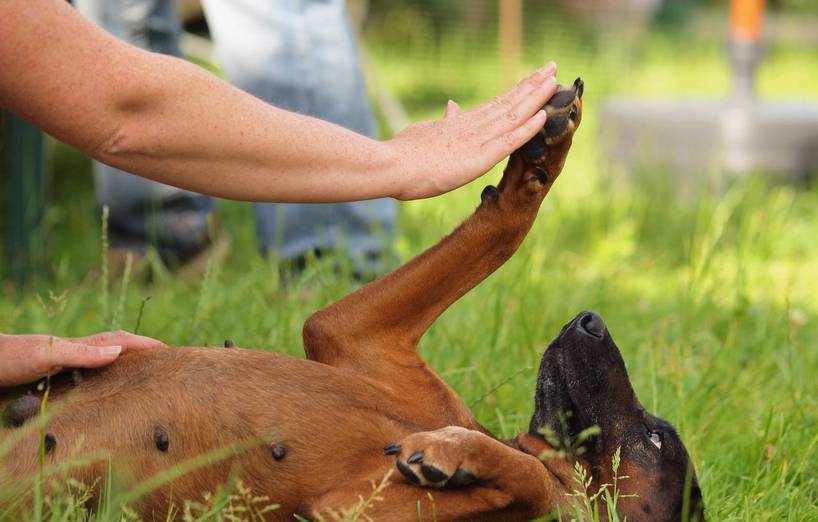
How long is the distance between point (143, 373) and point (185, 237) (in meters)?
2.07

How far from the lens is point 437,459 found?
2.02 metres

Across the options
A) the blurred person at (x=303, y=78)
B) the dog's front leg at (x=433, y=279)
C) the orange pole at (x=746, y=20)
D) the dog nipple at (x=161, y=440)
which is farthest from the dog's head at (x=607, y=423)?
the orange pole at (x=746, y=20)

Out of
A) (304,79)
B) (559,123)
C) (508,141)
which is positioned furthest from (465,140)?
(304,79)

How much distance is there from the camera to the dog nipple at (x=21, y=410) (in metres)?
2.19

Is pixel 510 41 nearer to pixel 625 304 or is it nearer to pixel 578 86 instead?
pixel 625 304

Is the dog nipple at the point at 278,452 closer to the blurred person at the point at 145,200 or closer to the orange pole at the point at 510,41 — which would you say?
the blurred person at the point at 145,200

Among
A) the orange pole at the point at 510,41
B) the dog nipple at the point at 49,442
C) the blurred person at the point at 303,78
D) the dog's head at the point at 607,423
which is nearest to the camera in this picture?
the dog nipple at the point at 49,442

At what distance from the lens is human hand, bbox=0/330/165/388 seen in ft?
7.38

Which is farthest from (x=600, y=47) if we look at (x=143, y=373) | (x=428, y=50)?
(x=143, y=373)

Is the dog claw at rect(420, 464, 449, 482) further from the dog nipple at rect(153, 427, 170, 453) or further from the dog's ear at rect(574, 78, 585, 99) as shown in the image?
the dog's ear at rect(574, 78, 585, 99)

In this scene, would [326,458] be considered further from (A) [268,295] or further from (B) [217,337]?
(A) [268,295]

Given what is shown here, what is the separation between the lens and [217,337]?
3.11 m

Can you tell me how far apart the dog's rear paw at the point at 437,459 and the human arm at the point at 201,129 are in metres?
0.43

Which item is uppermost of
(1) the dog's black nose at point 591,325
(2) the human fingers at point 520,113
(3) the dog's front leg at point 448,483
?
(2) the human fingers at point 520,113
